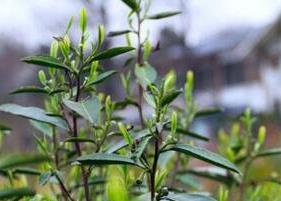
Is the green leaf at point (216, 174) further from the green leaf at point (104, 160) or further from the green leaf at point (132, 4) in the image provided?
the green leaf at point (104, 160)

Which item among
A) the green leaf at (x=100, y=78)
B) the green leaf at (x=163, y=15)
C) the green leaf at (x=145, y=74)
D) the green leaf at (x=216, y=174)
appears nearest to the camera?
the green leaf at (x=100, y=78)

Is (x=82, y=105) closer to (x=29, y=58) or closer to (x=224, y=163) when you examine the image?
(x=29, y=58)

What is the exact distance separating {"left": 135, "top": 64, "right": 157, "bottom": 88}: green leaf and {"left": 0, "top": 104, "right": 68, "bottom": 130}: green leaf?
16 cm

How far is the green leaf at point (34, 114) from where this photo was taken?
84 centimetres

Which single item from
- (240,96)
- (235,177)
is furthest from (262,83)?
(235,177)

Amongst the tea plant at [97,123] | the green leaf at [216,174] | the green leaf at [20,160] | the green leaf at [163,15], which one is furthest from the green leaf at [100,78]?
the green leaf at [216,174]

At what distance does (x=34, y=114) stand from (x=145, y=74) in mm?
225

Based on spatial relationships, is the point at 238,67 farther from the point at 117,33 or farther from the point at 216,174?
the point at 117,33

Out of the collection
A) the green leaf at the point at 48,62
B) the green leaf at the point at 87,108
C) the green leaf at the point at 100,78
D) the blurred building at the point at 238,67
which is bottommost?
the blurred building at the point at 238,67

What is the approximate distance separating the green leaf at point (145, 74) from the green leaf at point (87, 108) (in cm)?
16

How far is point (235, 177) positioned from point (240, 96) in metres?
21.1

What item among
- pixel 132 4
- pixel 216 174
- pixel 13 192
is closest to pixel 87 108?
pixel 13 192

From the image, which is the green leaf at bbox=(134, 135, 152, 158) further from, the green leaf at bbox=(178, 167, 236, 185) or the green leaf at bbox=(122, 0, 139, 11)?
the green leaf at bbox=(178, 167, 236, 185)

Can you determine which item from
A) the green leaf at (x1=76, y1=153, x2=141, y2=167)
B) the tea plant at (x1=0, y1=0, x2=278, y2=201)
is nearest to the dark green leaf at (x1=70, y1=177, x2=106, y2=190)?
the tea plant at (x1=0, y1=0, x2=278, y2=201)
